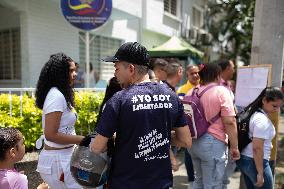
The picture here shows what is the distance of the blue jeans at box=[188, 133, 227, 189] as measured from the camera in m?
3.36

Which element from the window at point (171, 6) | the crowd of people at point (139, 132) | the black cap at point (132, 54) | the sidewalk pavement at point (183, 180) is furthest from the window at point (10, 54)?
the window at point (171, 6)

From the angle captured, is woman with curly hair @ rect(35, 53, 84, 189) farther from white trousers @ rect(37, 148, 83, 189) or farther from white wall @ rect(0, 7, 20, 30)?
white wall @ rect(0, 7, 20, 30)

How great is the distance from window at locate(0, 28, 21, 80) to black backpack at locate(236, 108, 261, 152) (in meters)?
6.54

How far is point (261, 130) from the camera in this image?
3037 mm

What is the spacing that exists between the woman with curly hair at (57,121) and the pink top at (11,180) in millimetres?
420

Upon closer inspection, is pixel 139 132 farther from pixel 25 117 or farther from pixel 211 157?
pixel 25 117

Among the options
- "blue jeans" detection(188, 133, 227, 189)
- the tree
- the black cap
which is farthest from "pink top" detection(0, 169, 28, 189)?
the tree

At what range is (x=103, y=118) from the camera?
76.5 inches

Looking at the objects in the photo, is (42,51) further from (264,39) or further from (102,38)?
(264,39)

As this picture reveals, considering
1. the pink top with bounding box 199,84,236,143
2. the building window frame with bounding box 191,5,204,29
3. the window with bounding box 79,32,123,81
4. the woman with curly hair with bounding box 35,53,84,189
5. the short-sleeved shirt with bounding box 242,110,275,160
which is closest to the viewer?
the woman with curly hair with bounding box 35,53,84,189

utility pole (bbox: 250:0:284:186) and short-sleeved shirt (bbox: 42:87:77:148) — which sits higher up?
utility pole (bbox: 250:0:284:186)

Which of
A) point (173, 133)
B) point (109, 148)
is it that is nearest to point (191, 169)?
point (173, 133)

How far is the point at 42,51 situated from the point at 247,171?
6.26 meters

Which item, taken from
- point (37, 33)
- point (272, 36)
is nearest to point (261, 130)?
point (272, 36)
